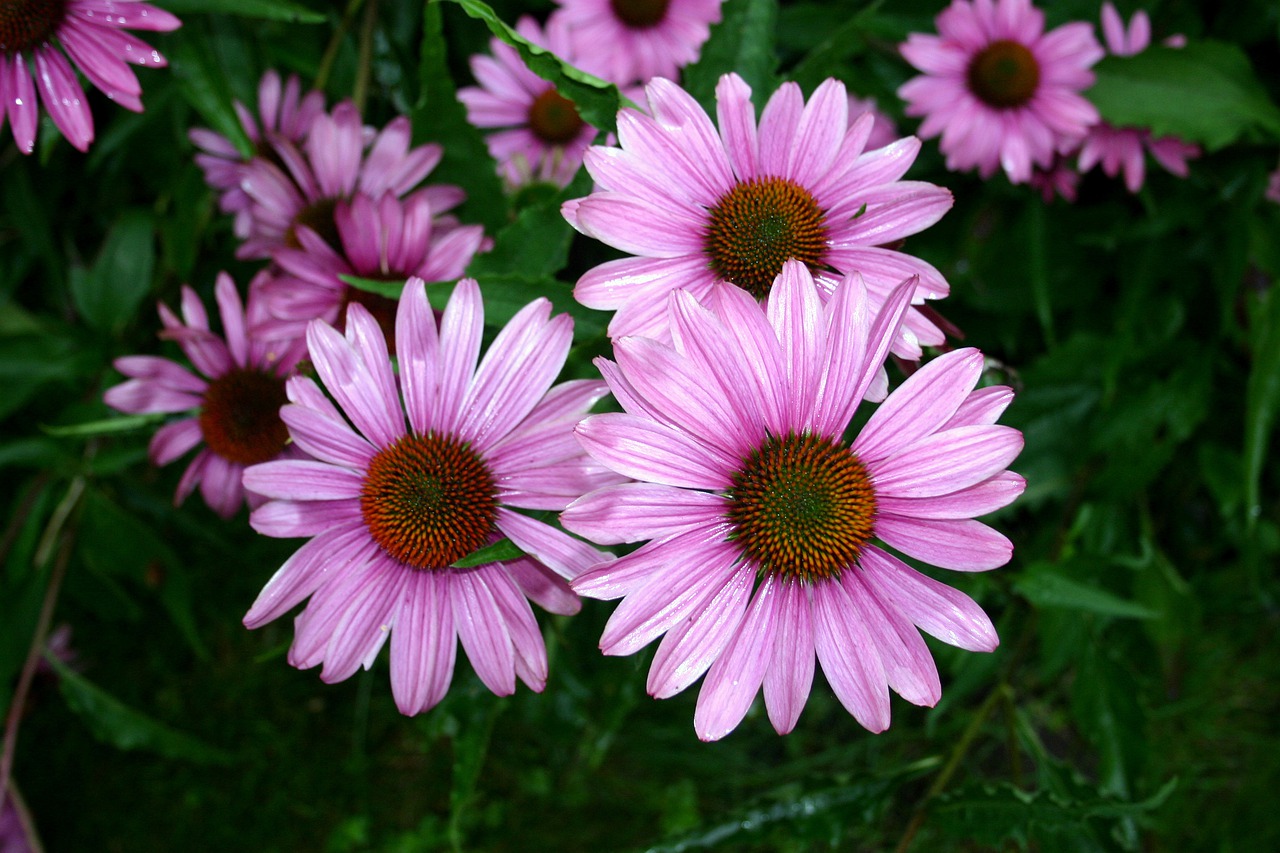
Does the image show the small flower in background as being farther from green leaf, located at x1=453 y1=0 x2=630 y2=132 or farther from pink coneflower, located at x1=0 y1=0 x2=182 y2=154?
pink coneflower, located at x1=0 y1=0 x2=182 y2=154

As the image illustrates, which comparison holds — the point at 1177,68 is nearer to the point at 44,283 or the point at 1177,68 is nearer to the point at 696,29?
the point at 696,29

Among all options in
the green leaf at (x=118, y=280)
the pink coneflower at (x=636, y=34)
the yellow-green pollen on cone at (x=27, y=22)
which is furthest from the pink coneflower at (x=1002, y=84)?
the green leaf at (x=118, y=280)

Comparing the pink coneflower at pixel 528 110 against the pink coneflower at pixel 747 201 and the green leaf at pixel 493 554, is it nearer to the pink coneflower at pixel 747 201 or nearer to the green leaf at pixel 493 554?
the pink coneflower at pixel 747 201

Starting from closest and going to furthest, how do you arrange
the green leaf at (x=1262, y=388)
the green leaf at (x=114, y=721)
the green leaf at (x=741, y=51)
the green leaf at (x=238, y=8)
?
the green leaf at (x=741, y=51) < the green leaf at (x=238, y=8) < the green leaf at (x=1262, y=388) < the green leaf at (x=114, y=721)

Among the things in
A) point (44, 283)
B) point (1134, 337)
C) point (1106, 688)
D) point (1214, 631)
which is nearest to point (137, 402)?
point (44, 283)

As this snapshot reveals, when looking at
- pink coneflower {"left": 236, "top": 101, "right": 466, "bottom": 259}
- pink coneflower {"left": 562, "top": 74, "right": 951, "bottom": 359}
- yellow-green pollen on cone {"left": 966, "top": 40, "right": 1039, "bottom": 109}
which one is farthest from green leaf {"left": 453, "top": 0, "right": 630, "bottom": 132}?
yellow-green pollen on cone {"left": 966, "top": 40, "right": 1039, "bottom": 109}

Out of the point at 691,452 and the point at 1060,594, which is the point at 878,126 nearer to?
the point at 1060,594

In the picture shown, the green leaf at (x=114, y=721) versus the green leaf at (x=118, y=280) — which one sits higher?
the green leaf at (x=118, y=280)
